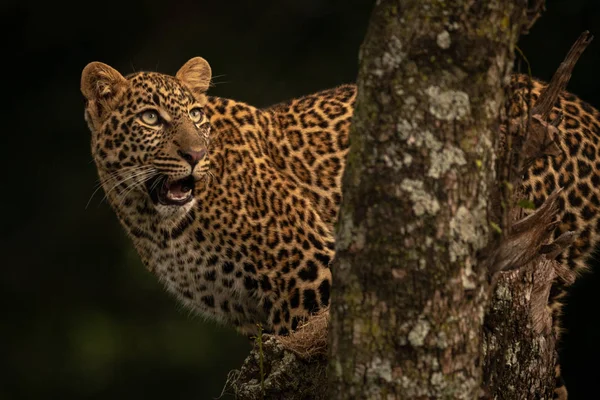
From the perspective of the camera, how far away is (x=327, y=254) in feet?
22.8

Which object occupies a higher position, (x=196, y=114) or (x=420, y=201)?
(x=420, y=201)

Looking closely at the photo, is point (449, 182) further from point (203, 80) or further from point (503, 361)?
point (203, 80)

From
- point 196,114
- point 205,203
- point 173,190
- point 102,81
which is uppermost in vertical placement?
point 102,81

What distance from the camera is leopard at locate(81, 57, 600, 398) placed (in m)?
6.63

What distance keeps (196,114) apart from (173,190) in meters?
0.56

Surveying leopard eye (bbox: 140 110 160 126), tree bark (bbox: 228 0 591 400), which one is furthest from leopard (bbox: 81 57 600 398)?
tree bark (bbox: 228 0 591 400)

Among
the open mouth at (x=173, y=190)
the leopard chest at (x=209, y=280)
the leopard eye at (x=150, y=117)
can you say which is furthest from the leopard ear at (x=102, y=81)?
the leopard chest at (x=209, y=280)

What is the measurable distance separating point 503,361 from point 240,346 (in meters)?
9.57

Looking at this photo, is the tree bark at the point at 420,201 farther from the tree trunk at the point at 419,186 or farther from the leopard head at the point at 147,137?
the leopard head at the point at 147,137

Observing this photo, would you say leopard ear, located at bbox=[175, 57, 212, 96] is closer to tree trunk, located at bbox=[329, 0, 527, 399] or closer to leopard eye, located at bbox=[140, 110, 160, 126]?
leopard eye, located at bbox=[140, 110, 160, 126]

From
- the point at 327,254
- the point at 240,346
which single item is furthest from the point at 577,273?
the point at 240,346

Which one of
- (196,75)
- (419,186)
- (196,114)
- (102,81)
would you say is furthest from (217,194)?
(419,186)

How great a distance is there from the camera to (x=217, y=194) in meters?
6.92

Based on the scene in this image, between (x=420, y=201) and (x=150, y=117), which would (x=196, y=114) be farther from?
(x=420, y=201)
